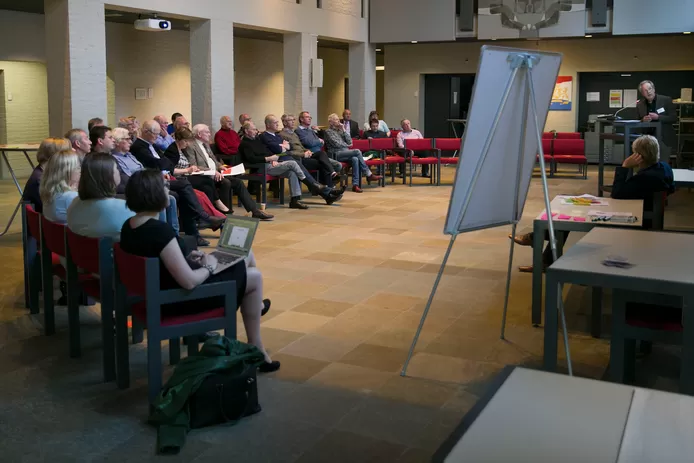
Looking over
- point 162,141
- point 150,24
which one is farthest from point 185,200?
point 150,24

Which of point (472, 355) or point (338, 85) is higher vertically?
point (338, 85)

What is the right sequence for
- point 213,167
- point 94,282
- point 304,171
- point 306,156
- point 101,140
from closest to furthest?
point 94,282 → point 101,140 → point 213,167 → point 304,171 → point 306,156

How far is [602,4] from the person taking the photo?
1594 cm

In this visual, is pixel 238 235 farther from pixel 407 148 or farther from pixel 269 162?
pixel 407 148

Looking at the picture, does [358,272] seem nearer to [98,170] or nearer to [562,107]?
[98,170]

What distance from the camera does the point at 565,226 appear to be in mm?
4867

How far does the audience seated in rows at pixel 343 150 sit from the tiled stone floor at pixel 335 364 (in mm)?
4990

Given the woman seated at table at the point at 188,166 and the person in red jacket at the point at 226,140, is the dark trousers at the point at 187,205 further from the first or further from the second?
the person in red jacket at the point at 226,140

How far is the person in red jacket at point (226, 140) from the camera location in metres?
11.0

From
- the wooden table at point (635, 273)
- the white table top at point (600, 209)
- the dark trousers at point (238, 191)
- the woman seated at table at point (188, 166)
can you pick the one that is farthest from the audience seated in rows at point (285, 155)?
the wooden table at point (635, 273)

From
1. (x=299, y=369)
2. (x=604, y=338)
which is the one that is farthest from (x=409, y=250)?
(x=299, y=369)

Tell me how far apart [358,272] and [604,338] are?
2.40 meters

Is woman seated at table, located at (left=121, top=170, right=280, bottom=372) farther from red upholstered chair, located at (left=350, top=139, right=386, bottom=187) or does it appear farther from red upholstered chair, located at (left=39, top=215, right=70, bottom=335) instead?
red upholstered chair, located at (left=350, top=139, right=386, bottom=187)

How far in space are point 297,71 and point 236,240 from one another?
11.3 metres
